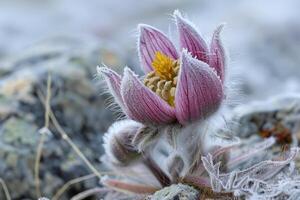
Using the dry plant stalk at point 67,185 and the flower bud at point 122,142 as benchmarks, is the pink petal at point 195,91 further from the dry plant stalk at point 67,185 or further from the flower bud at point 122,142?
the dry plant stalk at point 67,185

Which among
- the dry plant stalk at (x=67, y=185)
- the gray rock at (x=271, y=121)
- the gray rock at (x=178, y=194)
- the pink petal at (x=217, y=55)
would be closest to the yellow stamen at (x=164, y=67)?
the pink petal at (x=217, y=55)

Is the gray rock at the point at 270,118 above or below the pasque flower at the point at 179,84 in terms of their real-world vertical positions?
below

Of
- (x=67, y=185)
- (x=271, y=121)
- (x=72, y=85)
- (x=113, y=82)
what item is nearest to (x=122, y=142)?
(x=113, y=82)

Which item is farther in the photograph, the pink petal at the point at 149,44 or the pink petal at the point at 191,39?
the pink petal at the point at 149,44

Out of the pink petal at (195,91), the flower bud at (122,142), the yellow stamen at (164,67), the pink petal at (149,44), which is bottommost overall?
the flower bud at (122,142)

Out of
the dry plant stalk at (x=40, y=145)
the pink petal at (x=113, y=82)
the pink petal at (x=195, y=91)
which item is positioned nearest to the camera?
the pink petal at (x=195, y=91)

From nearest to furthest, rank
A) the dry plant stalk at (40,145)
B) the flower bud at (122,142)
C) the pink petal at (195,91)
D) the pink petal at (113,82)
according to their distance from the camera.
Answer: the pink petal at (195,91) < the pink petal at (113,82) < the flower bud at (122,142) < the dry plant stalk at (40,145)

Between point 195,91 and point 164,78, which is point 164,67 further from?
point 195,91

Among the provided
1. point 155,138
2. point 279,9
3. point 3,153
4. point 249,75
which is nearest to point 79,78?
point 3,153
